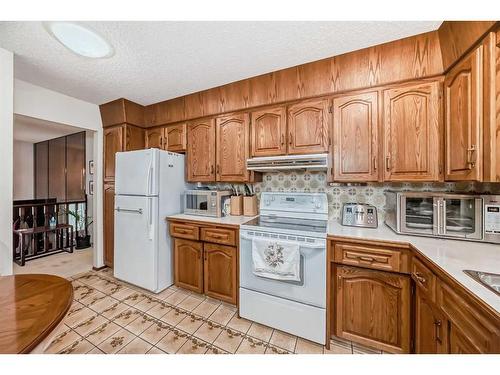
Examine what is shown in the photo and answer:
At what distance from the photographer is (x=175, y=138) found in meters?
2.65

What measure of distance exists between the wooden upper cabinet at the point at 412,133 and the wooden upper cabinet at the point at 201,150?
175cm

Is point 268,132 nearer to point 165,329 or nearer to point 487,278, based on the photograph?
point 487,278

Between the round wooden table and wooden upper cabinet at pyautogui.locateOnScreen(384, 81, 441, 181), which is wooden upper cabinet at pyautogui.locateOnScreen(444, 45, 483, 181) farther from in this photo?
the round wooden table

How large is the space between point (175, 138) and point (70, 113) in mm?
1341

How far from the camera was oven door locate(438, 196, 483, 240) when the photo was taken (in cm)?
127

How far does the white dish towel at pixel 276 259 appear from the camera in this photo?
1.57 meters

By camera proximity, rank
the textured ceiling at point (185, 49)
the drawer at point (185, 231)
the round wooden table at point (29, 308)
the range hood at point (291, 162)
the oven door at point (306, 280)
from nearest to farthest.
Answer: the round wooden table at point (29, 308), the textured ceiling at point (185, 49), the oven door at point (306, 280), the range hood at point (291, 162), the drawer at point (185, 231)

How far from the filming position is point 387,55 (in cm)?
160

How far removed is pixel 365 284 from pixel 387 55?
5.87ft

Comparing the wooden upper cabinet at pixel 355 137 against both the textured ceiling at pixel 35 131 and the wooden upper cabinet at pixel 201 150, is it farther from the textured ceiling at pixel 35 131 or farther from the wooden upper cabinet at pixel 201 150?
the textured ceiling at pixel 35 131

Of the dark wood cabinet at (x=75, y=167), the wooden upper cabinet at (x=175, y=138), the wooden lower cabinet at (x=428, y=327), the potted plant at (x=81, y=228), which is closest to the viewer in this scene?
the wooden lower cabinet at (x=428, y=327)

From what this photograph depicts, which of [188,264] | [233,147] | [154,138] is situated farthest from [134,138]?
[188,264]

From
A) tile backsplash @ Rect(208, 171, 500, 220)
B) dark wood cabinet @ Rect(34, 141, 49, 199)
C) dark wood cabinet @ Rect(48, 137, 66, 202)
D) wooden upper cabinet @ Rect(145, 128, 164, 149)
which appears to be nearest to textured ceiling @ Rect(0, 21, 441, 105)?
wooden upper cabinet @ Rect(145, 128, 164, 149)

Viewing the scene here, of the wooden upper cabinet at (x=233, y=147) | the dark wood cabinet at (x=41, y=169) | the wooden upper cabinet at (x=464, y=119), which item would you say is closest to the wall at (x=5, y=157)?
the wooden upper cabinet at (x=233, y=147)
